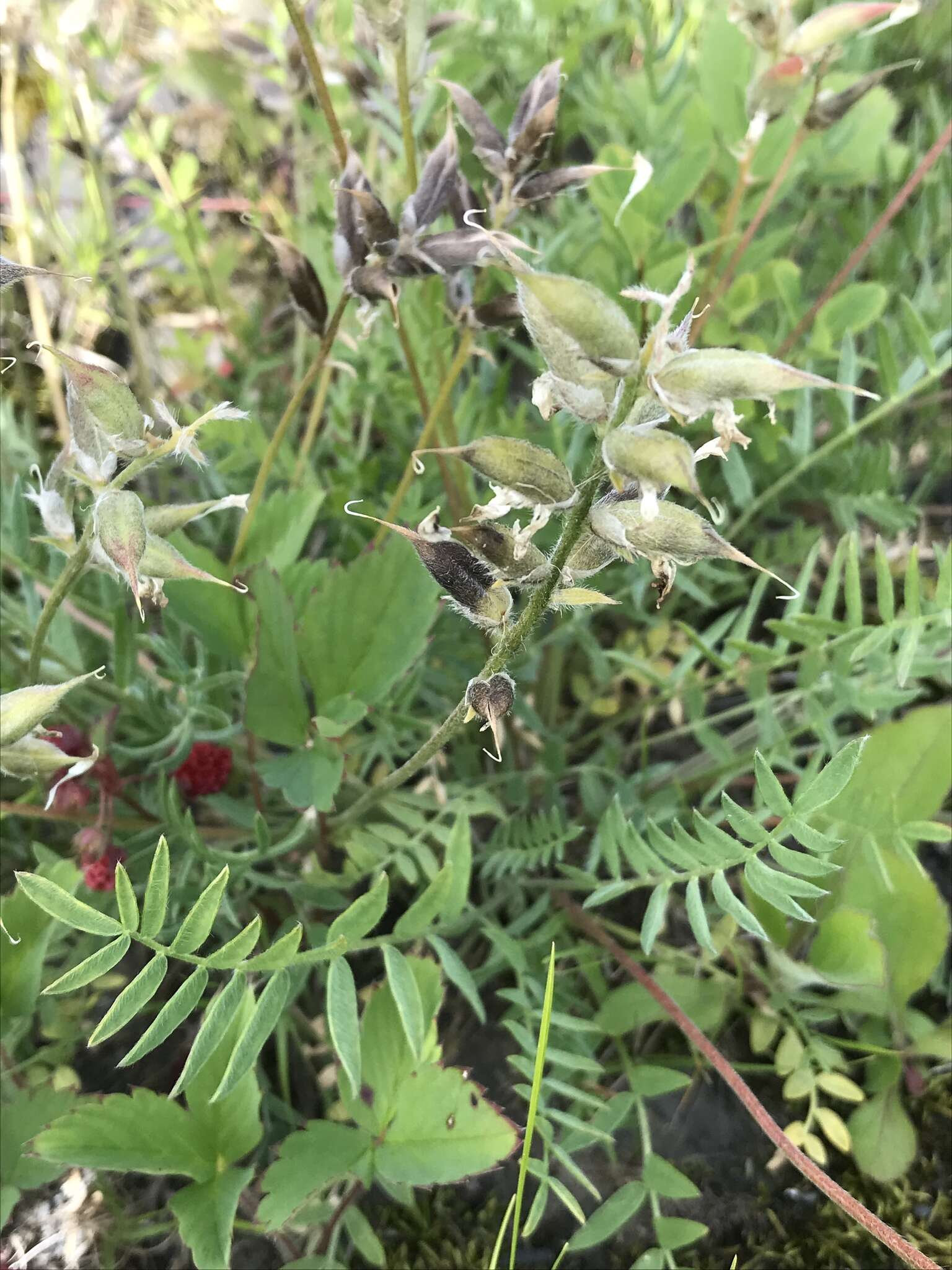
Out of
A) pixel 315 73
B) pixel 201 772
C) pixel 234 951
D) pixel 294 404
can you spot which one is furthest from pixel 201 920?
pixel 315 73

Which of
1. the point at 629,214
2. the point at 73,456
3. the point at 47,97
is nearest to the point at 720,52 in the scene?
the point at 629,214

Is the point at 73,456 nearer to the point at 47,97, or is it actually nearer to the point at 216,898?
the point at 216,898

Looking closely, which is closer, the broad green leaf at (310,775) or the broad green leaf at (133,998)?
the broad green leaf at (133,998)

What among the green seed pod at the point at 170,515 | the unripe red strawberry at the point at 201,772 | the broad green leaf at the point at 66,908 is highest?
the green seed pod at the point at 170,515

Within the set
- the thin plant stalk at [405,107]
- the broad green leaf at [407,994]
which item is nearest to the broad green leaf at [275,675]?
the broad green leaf at [407,994]

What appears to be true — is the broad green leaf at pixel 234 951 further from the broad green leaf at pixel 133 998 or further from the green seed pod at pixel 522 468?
the green seed pod at pixel 522 468

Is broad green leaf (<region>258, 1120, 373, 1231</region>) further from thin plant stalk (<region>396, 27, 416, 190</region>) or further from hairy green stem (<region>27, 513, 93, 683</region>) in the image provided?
thin plant stalk (<region>396, 27, 416, 190</region>)

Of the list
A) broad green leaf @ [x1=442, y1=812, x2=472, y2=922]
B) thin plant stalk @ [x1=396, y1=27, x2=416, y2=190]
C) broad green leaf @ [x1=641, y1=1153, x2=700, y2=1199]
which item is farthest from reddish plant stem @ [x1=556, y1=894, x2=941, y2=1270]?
thin plant stalk @ [x1=396, y1=27, x2=416, y2=190]
